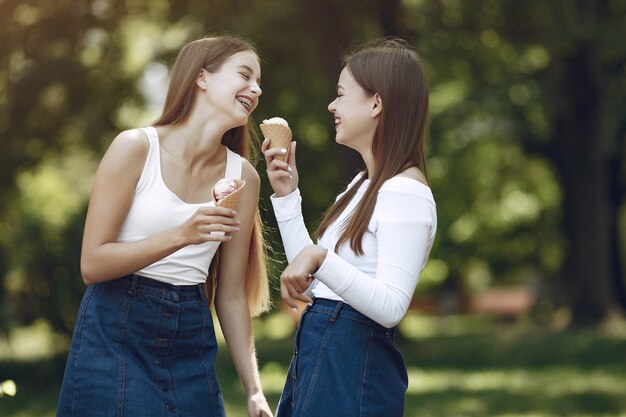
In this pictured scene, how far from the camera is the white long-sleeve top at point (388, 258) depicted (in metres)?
3.31

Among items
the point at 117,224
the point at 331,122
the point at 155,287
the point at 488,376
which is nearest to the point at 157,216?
the point at 117,224

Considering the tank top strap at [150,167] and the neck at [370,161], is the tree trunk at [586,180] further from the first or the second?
the tank top strap at [150,167]

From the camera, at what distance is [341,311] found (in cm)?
353

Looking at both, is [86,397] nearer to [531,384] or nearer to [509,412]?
[509,412]

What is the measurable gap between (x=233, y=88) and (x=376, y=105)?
1.83 feet

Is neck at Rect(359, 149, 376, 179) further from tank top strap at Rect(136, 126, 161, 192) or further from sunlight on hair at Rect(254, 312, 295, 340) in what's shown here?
sunlight on hair at Rect(254, 312, 295, 340)

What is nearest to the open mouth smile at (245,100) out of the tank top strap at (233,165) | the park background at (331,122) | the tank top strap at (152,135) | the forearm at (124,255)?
the tank top strap at (233,165)

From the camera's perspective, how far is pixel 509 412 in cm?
1013

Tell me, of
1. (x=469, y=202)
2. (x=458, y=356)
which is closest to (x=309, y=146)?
(x=458, y=356)

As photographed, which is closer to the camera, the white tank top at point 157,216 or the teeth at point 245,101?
the white tank top at point 157,216

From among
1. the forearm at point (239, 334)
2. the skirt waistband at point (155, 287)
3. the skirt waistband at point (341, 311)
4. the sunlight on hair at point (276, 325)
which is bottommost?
the sunlight on hair at point (276, 325)

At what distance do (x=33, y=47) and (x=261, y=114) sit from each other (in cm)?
382

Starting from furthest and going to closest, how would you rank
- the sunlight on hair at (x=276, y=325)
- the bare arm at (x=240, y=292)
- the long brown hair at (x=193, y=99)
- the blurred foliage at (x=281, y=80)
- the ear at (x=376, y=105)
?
the sunlight on hair at (x=276, y=325), the blurred foliage at (x=281, y=80), the bare arm at (x=240, y=292), the long brown hair at (x=193, y=99), the ear at (x=376, y=105)

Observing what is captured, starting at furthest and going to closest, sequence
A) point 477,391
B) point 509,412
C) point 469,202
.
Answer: point 469,202 < point 477,391 < point 509,412
